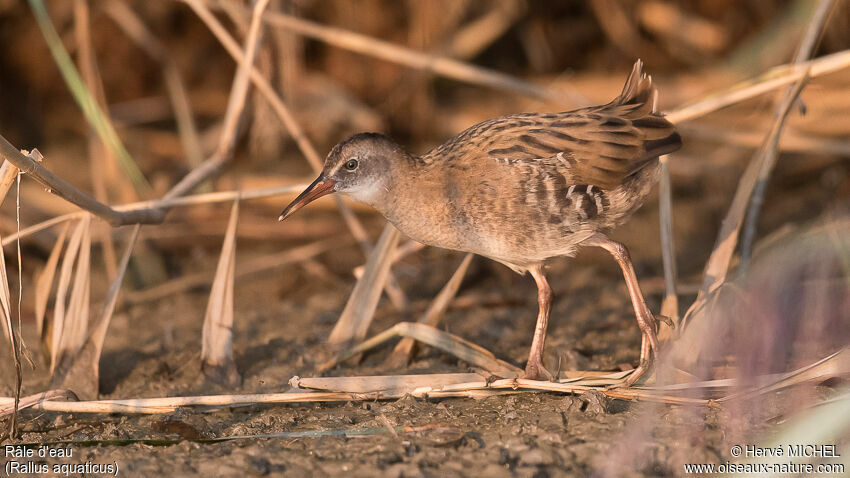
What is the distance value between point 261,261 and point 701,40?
407cm

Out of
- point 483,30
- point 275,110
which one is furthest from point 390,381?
point 483,30

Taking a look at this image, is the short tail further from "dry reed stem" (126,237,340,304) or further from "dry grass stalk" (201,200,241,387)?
"dry reed stem" (126,237,340,304)

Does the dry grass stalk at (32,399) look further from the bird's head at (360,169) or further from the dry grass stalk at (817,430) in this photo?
the dry grass stalk at (817,430)

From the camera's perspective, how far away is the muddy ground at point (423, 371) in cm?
285

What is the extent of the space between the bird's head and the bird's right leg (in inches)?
29.1

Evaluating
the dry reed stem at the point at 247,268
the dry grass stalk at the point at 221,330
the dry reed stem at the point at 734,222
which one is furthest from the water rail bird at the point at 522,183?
the dry reed stem at the point at 247,268

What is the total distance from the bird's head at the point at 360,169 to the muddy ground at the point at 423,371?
81cm

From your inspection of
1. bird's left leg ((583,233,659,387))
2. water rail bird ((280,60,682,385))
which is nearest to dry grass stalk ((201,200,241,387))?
water rail bird ((280,60,682,385))

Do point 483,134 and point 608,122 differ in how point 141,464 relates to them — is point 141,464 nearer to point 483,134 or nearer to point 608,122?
point 483,134

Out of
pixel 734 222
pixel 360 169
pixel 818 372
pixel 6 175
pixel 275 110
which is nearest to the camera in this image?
pixel 818 372

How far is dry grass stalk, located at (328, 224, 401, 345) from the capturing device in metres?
4.06

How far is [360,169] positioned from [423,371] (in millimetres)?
895

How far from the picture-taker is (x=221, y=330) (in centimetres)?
387

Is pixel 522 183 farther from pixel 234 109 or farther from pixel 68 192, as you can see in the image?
pixel 68 192
